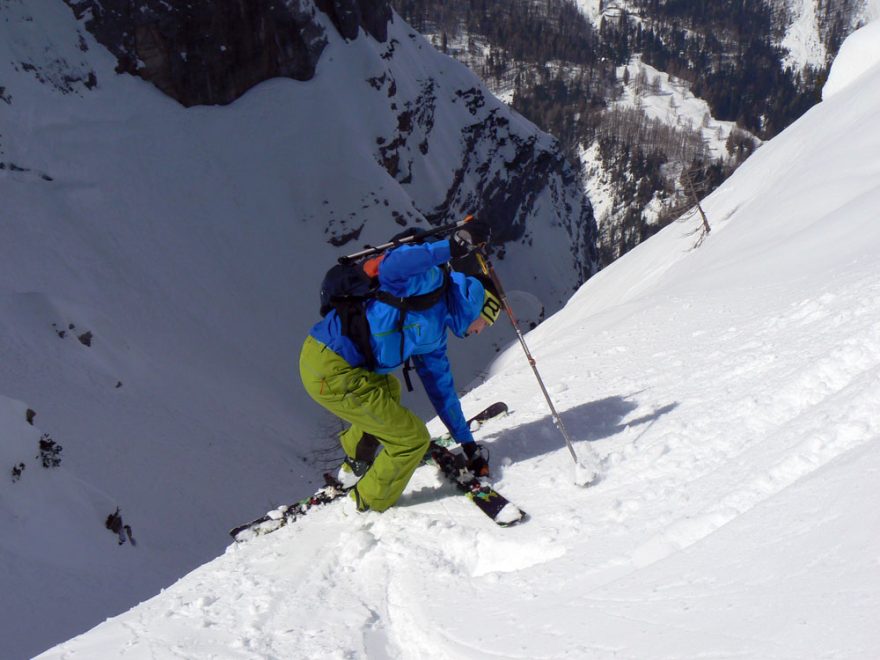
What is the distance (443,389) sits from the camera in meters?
5.20

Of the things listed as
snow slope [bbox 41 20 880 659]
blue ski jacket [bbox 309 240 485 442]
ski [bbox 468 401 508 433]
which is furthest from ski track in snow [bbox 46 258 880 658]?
blue ski jacket [bbox 309 240 485 442]

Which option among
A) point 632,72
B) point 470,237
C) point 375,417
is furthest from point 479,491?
point 632,72

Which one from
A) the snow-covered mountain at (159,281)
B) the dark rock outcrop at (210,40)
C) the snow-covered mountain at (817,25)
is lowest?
the snow-covered mountain at (817,25)

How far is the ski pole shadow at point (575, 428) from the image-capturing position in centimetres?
484

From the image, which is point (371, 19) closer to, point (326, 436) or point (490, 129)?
point (490, 129)

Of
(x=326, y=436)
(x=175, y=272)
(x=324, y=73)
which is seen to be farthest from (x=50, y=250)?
(x=324, y=73)

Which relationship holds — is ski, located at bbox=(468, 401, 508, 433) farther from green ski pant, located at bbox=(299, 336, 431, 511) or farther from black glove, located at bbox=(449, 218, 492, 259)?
black glove, located at bbox=(449, 218, 492, 259)

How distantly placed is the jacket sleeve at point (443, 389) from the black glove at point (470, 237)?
856 mm

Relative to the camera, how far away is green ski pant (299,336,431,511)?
Answer: 180 inches

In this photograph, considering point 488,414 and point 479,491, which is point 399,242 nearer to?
point 479,491

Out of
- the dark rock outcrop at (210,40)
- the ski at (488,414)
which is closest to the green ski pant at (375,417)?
the ski at (488,414)

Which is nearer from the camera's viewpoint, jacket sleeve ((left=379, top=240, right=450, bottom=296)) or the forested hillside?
jacket sleeve ((left=379, top=240, right=450, bottom=296))

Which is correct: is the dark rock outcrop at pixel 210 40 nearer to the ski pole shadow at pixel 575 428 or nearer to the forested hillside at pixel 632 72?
the ski pole shadow at pixel 575 428

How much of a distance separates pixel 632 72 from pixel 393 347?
155765 mm
